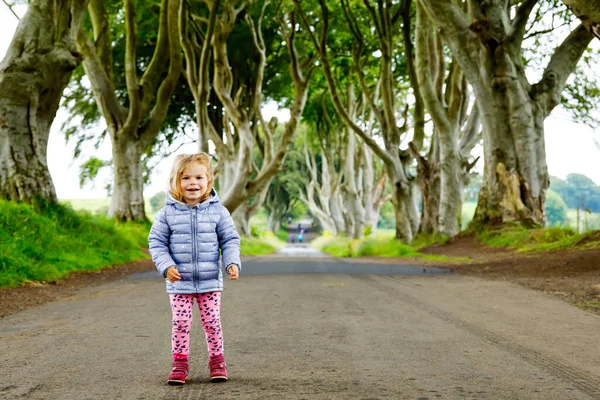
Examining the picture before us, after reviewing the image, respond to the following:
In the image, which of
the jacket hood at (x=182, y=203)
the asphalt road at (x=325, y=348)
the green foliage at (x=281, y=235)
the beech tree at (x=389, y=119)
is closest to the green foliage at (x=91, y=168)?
the beech tree at (x=389, y=119)

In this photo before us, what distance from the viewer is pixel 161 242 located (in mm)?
4086

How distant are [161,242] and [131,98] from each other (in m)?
16.5

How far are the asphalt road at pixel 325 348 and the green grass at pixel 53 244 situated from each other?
1.83 m

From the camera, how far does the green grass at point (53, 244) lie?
9.80 m

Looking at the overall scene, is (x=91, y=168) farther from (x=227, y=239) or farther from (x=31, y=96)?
(x=227, y=239)

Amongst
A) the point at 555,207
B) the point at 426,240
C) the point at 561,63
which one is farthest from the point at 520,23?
the point at 555,207

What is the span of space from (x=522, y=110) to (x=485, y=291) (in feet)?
25.6

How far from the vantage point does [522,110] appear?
49.8ft

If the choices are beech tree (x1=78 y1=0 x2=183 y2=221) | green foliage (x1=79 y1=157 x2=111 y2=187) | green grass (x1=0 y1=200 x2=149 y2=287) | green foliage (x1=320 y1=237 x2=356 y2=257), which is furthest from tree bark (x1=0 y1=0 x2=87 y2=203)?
green foliage (x1=79 y1=157 x2=111 y2=187)

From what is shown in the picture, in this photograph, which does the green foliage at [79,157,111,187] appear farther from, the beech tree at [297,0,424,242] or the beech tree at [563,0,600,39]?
the beech tree at [563,0,600,39]

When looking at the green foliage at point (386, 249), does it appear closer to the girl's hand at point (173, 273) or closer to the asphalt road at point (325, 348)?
the asphalt road at point (325, 348)

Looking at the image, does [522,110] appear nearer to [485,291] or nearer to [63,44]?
[485,291]

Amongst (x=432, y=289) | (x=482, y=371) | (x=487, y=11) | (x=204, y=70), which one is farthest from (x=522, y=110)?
(x=482, y=371)

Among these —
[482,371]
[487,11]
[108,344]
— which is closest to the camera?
[482,371]
